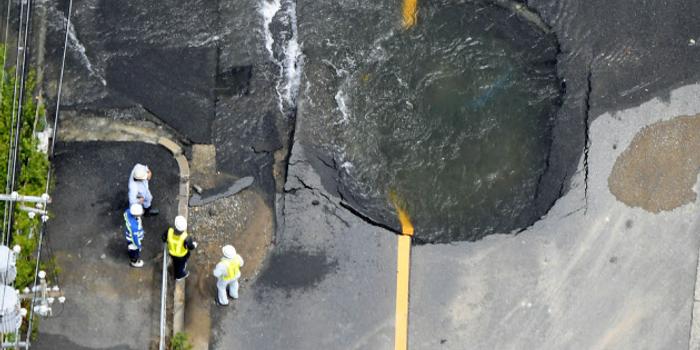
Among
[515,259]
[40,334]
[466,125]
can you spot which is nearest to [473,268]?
[515,259]

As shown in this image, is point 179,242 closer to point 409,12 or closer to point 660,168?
point 409,12

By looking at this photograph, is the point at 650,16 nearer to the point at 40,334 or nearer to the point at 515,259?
the point at 515,259

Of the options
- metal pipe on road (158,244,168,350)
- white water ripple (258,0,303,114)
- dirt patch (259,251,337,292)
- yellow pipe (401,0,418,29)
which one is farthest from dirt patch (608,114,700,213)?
metal pipe on road (158,244,168,350)

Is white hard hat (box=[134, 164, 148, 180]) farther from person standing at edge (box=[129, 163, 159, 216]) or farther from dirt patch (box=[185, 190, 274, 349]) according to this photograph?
dirt patch (box=[185, 190, 274, 349])

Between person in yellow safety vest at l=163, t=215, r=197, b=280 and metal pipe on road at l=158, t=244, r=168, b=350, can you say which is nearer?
person in yellow safety vest at l=163, t=215, r=197, b=280

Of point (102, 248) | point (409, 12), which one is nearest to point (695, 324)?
point (409, 12)
